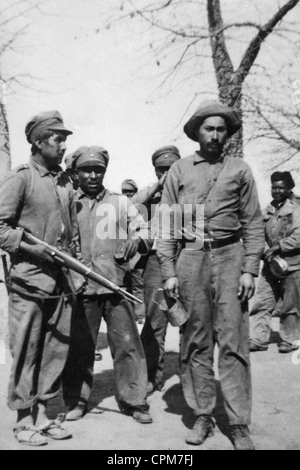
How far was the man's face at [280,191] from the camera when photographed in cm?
695

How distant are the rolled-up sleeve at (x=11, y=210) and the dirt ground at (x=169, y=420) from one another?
1.41 m

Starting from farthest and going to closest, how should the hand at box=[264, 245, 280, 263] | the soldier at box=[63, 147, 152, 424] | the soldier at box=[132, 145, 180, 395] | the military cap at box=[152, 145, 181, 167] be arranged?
the hand at box=[264, 245, 280, 263], the military cap at box=[152, 145, 181, 167], the soldier at box=[132, 145, 180, 395], the soldier at box=[63, 147, 152, 424]

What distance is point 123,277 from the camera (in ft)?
14.4

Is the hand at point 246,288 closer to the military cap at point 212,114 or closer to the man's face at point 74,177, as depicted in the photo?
the military cap at point 212,114

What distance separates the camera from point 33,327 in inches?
148

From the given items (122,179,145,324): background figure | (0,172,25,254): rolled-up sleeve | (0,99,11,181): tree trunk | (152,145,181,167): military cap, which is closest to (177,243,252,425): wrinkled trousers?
(122,179,145,324): background figure

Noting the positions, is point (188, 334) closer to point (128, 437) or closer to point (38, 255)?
point (128, 437)

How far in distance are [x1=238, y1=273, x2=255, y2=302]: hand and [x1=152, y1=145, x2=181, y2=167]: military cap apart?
1925 mm

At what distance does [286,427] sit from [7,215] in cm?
260

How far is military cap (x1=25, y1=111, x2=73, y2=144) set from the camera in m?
3.91

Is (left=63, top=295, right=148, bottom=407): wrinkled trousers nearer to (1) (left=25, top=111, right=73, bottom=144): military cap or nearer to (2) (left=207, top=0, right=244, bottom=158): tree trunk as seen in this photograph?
(1) (left=25, top=111, right=73, bottom=144): military cap
